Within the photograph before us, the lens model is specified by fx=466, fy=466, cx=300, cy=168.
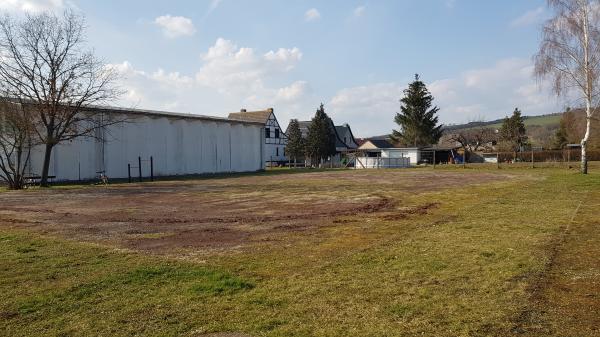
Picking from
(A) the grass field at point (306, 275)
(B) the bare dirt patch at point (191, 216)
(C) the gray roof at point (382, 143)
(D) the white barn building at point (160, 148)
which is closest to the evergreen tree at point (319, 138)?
(D) the white barn building at point (160, 148)

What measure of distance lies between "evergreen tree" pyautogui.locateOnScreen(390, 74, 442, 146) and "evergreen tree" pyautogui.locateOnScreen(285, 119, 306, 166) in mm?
14909

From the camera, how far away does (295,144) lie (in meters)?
62.8

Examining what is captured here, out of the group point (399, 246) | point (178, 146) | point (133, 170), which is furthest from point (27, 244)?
point (178, 146)

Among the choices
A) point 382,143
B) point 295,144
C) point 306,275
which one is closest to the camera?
point 306,275

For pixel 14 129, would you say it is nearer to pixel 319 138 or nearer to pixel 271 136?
pixel 319 138

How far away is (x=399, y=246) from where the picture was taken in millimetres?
7887

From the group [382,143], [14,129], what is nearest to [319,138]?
[382,143]

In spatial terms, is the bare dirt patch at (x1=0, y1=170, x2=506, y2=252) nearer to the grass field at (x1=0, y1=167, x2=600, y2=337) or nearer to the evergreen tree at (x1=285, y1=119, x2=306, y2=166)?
the grass field at (x1=0, y1=167, x2=600, y2=337)

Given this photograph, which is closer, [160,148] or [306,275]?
[306,275]

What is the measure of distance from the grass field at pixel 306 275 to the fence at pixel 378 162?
41.7 meters

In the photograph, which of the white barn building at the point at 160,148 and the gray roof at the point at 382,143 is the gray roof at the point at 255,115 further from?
the gray roof at the point at 382,143

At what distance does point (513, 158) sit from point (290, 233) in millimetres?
56557

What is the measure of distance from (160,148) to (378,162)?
25403 mm

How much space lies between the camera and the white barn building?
1286 inches
